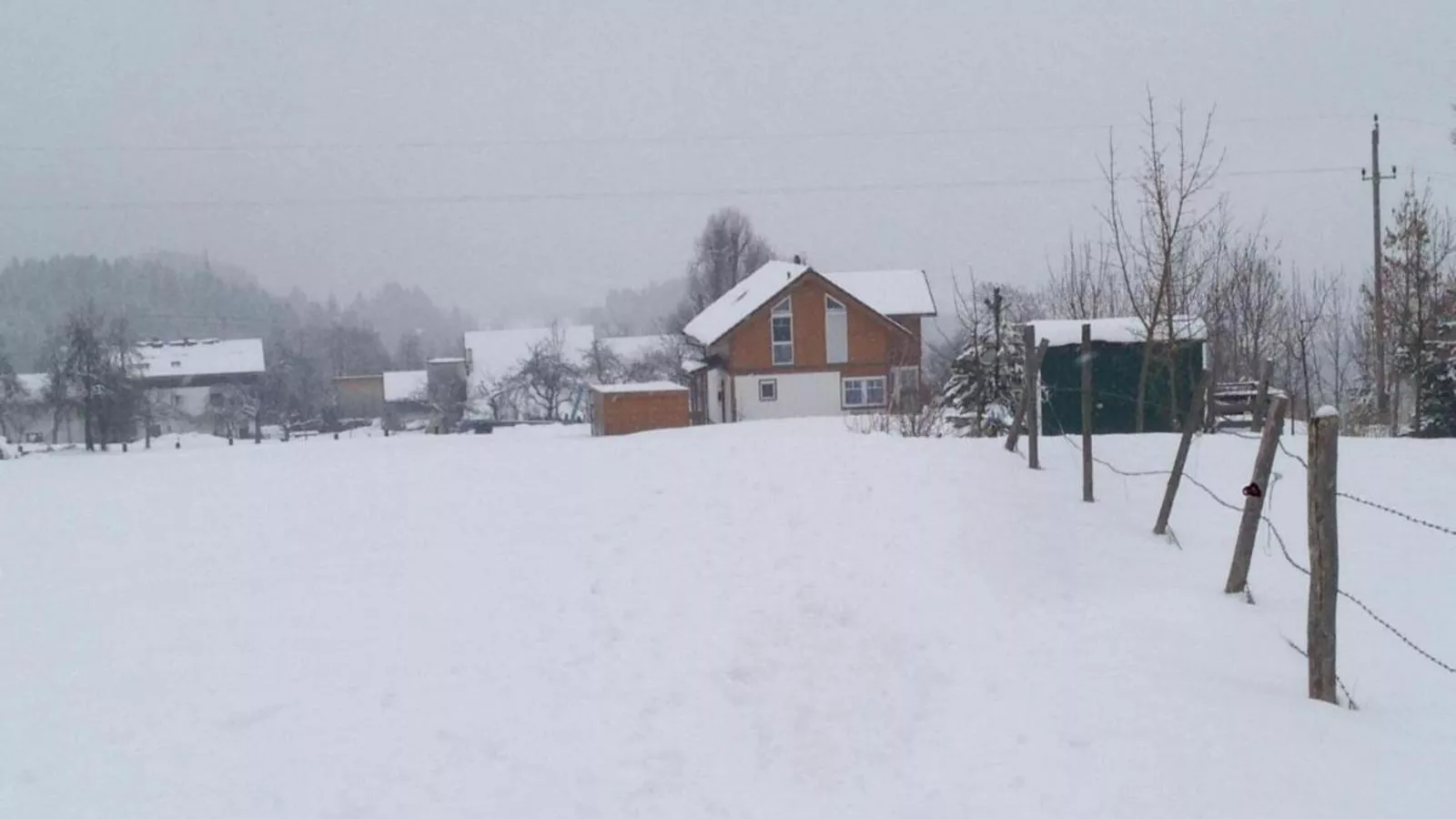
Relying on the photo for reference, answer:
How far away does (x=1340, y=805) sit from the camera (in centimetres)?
412

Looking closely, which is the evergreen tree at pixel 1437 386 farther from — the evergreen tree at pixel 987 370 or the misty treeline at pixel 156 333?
the misty treeline at pixel 156 333

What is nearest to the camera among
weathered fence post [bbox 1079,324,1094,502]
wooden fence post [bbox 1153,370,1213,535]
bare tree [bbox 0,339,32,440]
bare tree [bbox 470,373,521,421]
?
wooden fence post [bbox 1153,370,1213,535]

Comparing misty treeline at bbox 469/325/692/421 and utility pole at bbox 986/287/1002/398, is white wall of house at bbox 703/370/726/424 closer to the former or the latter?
utility pole at bbox 986/287/1002/398

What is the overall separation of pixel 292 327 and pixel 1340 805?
136011 mm

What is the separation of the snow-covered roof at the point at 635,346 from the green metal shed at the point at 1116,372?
4584cm

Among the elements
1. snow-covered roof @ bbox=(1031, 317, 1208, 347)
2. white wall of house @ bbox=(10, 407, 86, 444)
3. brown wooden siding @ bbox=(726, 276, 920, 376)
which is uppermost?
brown wooden siding @ bbox=(726, 276, 920, 376)

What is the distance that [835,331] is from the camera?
126 ft

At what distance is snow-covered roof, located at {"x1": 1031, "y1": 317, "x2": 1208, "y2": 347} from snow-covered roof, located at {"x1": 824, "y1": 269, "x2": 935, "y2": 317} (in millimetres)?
23837

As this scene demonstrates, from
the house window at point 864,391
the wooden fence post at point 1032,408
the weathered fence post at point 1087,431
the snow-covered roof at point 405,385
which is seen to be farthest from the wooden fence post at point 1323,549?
the snow-covered roof at point 405,385

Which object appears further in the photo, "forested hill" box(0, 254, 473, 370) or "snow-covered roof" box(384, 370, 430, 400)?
"forested hill" box(0, 254, 473, 370)

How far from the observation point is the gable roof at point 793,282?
3759 cm

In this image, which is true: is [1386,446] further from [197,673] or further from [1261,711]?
[197,673]

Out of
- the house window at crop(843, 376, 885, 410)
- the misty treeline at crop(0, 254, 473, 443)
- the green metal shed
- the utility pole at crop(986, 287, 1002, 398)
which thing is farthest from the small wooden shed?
the misty treeline at crop(0, 254, 473, 443)

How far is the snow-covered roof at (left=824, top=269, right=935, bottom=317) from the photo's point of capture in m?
42.5
